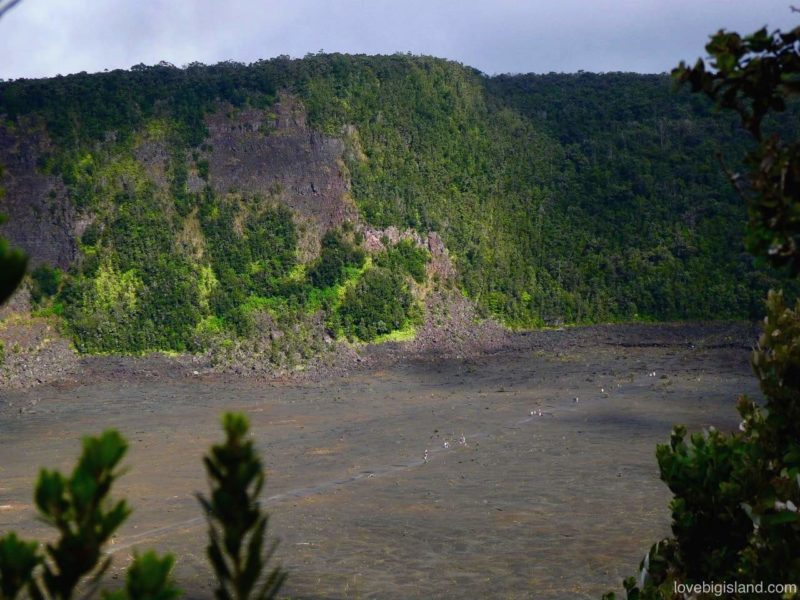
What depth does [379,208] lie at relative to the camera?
172 ft

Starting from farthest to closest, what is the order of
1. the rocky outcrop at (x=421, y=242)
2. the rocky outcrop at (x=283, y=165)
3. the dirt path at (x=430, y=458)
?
the rocky outcrop at (x=421, y=242) < the rocky outcrop at (x=283, y=165) < the dirt path at (x=430, y=458)

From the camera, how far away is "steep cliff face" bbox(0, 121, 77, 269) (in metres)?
46.7

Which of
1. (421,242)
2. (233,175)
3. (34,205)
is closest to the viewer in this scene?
(34,205)

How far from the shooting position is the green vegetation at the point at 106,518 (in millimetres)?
2104

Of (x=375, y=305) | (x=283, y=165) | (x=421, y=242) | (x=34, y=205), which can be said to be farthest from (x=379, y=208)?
(x=34, y=205)

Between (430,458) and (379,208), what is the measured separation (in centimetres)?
2889

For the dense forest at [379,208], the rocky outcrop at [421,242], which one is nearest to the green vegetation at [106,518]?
the dense forest at [379,208]

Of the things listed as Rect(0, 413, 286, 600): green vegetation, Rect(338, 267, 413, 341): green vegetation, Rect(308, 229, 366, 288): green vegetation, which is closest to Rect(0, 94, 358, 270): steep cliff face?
Rect(308, 229, 366, 288): green vegetation

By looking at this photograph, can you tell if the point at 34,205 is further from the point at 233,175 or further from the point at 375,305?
the point at 375,305

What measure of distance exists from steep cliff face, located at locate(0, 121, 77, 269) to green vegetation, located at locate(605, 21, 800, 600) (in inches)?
1736

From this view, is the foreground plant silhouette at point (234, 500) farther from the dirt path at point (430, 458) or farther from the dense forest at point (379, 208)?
the dense forest at point (379, 208)

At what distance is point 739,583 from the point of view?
4.86 metres

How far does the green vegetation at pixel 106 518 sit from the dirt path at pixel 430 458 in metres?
12.7

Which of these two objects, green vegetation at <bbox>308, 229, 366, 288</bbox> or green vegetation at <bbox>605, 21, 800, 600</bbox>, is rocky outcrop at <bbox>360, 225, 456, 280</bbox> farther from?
green vegetation at <bbox>605, 21, 800, 600</bbox>
